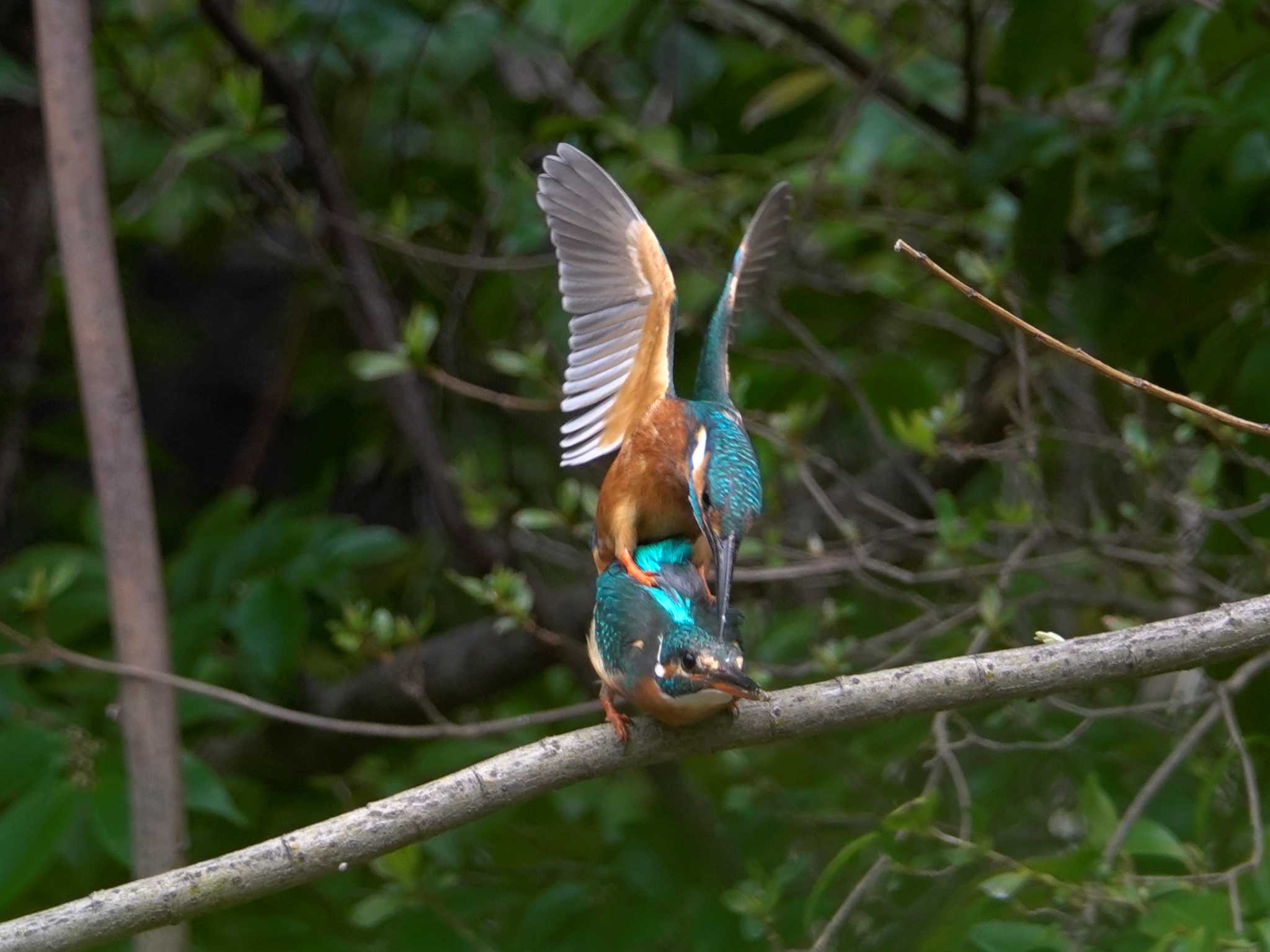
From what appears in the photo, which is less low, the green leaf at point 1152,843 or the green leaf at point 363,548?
the green leaf at point 363,548

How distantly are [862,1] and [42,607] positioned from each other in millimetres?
2074

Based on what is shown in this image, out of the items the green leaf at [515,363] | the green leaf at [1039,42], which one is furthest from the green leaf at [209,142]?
the green leaf at [1039,42]

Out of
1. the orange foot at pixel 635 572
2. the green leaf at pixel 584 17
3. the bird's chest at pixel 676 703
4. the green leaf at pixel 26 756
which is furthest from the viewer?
the green leaf at pixel 584 17

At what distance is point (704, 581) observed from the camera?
1821mm

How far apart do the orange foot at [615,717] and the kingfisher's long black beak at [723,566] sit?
0.15 m

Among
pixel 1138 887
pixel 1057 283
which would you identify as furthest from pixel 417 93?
pixel 1138 887

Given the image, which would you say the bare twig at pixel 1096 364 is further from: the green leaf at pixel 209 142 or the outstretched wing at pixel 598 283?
the green leaf at pixel 209 142

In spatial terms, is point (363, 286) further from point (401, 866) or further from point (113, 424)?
point (401, 866)

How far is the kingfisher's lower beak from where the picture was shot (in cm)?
145

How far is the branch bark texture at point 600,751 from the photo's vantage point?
4.69 feet

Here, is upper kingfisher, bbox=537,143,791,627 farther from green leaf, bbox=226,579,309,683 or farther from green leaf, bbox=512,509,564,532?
green leaf, bbox=226,579,309,683

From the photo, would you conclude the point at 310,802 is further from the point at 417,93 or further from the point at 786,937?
the point at 417,93

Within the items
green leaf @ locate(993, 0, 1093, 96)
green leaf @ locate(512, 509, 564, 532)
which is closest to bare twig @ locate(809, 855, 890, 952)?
green leaf @ locate(512, 509, 564, 532)

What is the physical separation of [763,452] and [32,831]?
1.45 m
